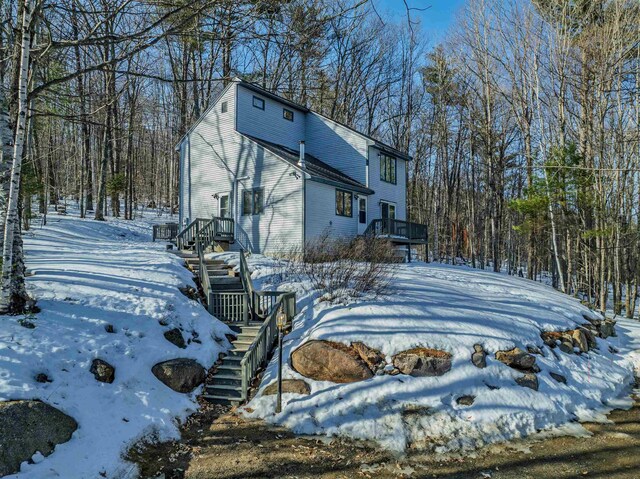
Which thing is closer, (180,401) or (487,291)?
(180,401)

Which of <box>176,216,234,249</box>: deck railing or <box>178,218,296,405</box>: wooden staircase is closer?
<box>178,218,296,405</box>: wooden staircase

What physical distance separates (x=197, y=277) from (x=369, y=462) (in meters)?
8.60

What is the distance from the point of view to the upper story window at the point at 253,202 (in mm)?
19094

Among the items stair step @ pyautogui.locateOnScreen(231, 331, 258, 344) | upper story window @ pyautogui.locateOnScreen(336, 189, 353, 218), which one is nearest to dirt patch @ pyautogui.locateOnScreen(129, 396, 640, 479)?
stair step @ pyautogui.locateOnScreen(231, 331, 258, 344)

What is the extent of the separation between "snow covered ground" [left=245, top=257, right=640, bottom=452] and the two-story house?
23.5ft

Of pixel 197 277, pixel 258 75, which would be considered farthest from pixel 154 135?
pixel 197 277

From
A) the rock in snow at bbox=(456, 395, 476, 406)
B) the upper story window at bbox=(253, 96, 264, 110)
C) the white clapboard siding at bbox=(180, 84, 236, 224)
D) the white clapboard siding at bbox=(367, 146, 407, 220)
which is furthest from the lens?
the white clapboard siding at bbox=(367, 146, 407, 220)

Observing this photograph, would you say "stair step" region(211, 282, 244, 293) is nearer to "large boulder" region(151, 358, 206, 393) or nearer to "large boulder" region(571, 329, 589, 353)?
"large boulder" region(151, 358, 206, 393)

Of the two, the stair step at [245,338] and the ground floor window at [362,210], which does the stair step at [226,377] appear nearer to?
the stair step at [245,338]

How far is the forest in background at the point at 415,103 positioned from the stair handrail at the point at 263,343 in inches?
176

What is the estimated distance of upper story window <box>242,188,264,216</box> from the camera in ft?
62.6

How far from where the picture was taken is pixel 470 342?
884 centimetres

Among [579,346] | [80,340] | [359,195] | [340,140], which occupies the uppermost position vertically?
[340,140]

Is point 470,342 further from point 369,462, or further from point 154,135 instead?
point 154,135
